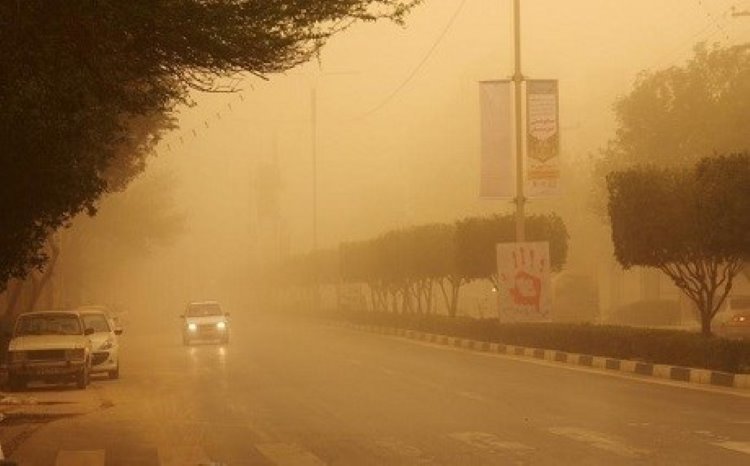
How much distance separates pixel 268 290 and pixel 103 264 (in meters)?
50.8

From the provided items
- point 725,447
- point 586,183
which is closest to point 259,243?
point 586,183

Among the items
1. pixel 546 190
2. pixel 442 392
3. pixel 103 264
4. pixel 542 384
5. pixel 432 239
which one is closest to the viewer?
pixel 442 392

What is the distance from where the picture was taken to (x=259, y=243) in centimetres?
17800

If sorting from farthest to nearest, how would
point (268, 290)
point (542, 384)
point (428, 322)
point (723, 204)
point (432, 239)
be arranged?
point (268, 290), point (432, 239), point (428, 322), point (723, 204), point (542, 384)

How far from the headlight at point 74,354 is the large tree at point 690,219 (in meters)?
12.4

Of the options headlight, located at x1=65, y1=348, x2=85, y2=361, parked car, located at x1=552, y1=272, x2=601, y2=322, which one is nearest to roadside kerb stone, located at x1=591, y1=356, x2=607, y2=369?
headlight, located at x1=65, y1=348, x2=85, y2=361

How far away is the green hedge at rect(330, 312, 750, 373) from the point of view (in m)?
26.4

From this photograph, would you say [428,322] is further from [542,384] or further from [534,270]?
[542,384]

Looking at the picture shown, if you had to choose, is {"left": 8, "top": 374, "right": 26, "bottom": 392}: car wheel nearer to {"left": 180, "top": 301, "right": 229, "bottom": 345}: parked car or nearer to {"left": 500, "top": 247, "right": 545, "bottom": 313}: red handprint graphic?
{"left": 500, "top": 247, "right": 545, "bottom": 313}: red handprint graphic

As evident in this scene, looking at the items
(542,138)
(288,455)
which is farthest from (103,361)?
(288,455)

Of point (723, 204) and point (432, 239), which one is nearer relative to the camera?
point (723, 204)

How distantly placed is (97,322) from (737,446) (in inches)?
886

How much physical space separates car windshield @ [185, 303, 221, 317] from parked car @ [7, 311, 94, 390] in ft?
77.6

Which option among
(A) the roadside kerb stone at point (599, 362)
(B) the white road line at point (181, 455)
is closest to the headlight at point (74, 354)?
(A) the roadside kerb stone at point (599, 362)
